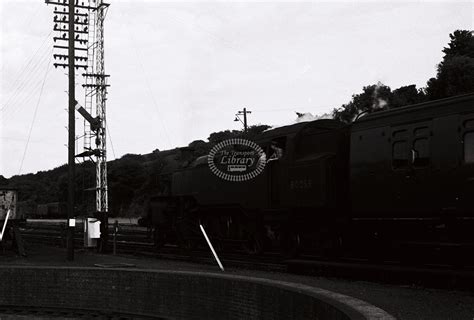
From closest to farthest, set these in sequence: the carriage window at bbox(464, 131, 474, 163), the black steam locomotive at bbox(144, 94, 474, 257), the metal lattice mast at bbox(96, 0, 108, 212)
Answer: the carriage window at bbox(464, 131, 474, 163), the black steam locomotive at bbox(144, 94, 474, 257), the metal lattice mast at bbox(96, 0, 108, 212)

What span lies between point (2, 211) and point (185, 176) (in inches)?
262

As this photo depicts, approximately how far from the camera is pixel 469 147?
982 cm

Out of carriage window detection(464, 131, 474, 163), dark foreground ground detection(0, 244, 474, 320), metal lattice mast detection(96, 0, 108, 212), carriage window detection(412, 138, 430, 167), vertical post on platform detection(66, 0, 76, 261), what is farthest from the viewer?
metal lattice mast detection(96, 0, 108, 212)

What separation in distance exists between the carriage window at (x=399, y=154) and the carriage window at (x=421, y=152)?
9.6 inches

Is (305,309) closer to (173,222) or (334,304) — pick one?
(334,304)

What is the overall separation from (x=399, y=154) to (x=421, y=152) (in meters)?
0.58

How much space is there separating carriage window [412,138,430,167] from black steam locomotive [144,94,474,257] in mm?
20

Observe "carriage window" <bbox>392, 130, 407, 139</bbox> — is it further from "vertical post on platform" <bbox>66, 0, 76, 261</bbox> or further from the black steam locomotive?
"vertical post on platform" <bbox>66, 0, 76, 261</bbox>

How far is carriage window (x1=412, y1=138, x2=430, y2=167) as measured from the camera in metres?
10.5

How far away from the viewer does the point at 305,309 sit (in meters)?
7.61

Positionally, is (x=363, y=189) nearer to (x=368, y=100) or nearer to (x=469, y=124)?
(x=469, y=124)

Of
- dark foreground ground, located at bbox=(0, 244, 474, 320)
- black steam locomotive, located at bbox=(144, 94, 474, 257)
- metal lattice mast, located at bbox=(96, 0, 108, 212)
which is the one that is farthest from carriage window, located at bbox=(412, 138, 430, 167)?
metal lattice mast, located at bbox=(96, 0, 108, 212)

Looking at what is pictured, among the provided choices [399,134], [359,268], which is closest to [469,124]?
[399,134]

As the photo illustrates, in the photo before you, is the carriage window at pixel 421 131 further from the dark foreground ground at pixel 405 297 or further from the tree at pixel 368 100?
the tree at pixel 368 100
